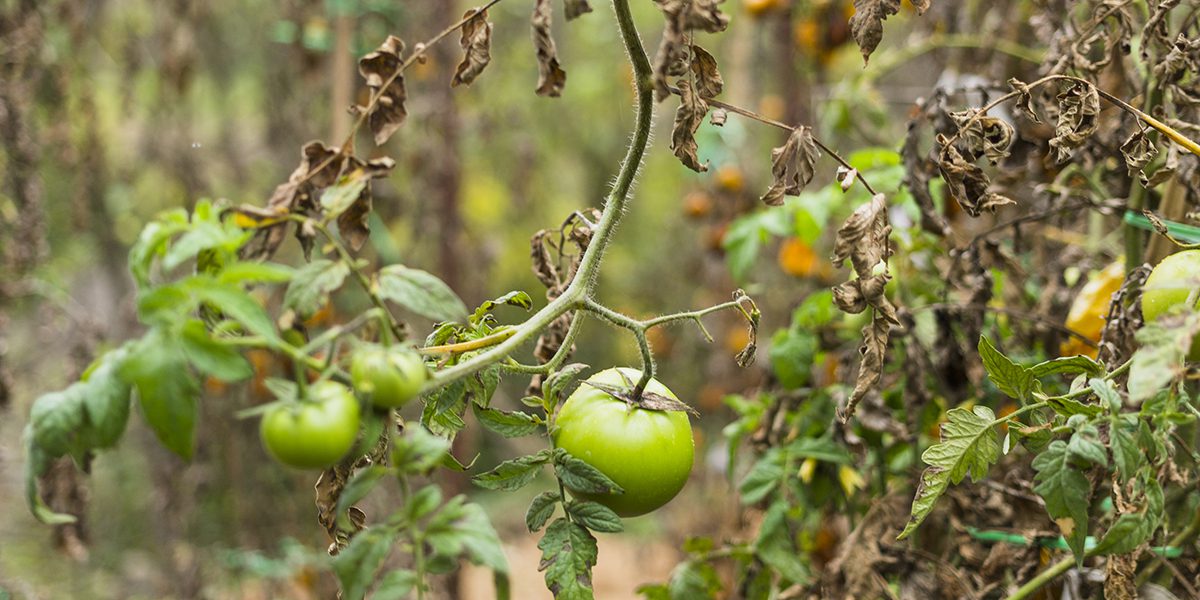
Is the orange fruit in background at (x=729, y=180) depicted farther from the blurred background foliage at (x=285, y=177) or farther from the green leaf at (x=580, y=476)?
the green leaf at (x=580, y=476)

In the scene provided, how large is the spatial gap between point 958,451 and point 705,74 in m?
0.43

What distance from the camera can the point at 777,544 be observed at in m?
1.33

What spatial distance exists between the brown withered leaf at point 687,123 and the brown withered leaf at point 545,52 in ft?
0.36

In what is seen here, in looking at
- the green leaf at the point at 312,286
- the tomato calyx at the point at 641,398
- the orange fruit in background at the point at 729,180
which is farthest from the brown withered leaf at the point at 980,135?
the orange fruit in background at the point at 729,180

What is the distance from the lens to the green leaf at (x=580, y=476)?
0.78 m

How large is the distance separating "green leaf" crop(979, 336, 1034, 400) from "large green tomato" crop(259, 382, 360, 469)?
58 cm

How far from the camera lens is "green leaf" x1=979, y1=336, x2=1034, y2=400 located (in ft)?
2.80

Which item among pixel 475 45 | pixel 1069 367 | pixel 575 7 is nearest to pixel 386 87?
pixel 475 45

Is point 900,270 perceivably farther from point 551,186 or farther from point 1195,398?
point 551,186

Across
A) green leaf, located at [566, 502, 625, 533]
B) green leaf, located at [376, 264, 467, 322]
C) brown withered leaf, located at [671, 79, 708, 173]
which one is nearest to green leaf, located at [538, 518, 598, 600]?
green leaf, located at [566, 502, 625, 533]

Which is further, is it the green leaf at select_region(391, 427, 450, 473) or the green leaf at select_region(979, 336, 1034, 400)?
the green leaf at select_region(979, 336, 1034, 400)

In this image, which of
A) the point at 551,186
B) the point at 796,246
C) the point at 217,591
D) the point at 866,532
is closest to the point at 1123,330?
the point at 866,532

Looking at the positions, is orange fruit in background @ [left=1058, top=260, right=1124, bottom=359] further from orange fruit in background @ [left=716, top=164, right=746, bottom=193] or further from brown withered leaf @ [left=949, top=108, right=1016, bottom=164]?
orange fruit in background @ [left=716, top=164, right=746, bottom=193]

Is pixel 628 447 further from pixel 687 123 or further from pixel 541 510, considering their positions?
pixel 687 123
